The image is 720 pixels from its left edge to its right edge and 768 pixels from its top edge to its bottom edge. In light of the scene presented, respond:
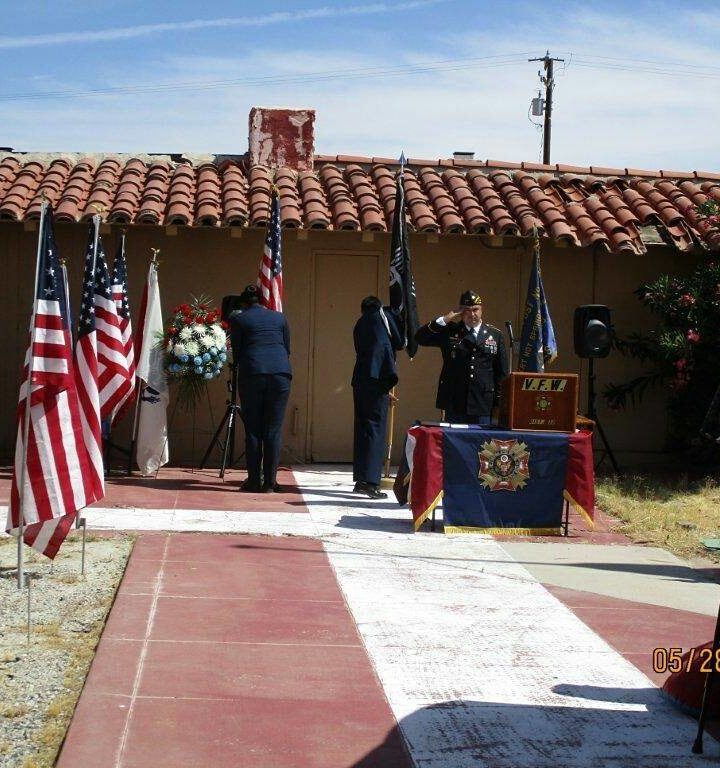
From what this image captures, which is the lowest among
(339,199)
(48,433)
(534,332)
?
(48,433)

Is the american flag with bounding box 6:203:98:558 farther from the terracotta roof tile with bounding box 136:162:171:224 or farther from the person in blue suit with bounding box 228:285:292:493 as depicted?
the terracotta roof tile with bounding box 136:162:171:224

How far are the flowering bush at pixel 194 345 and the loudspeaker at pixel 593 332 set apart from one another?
3828mm

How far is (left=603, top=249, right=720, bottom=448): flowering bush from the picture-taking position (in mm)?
12875

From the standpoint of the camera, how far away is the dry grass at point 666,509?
9.84 m

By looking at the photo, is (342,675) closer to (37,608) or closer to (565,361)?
(37,608)

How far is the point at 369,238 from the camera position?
13.6 meters

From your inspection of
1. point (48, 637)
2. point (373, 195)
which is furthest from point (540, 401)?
point (373, 195)

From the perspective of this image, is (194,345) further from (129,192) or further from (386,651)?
(386,651)

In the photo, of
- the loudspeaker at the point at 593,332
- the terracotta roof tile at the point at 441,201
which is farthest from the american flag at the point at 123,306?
the loudspeaker at the point at 593,332

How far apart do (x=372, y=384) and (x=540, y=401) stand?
6.91ft

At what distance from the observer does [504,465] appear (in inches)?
379

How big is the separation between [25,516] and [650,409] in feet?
30.0
